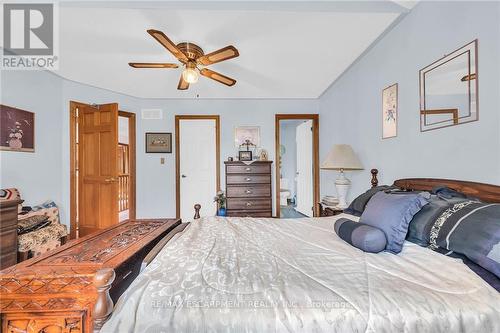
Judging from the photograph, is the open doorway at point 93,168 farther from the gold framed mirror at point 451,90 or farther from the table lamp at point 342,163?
the gold framed mirror at point 451,90

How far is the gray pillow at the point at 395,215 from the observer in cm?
111

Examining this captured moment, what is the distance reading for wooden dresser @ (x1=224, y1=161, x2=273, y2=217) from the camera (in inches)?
142

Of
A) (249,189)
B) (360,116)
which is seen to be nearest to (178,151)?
(249,189)

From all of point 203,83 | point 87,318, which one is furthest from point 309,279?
point 203,83

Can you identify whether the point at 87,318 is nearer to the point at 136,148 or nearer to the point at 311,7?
the point at 311,7

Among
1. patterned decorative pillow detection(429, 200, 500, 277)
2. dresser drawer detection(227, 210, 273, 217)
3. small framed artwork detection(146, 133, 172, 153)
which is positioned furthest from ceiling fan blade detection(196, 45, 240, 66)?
dresser drawer detection(227, 210, 273, 217)

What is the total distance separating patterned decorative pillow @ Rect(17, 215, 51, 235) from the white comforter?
220 cm

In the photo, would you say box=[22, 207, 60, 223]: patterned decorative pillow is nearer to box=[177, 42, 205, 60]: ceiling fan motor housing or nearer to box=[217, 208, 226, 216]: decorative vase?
box=[217, 208, 226, 216]: decorative vase

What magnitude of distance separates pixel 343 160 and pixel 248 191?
5.63 feet

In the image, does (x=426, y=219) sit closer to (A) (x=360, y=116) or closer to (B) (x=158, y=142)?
(A) (x=360, y=116)

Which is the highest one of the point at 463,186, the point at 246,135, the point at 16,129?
the point at 246,135

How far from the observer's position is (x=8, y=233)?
185 cm

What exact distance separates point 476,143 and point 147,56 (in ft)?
10.0

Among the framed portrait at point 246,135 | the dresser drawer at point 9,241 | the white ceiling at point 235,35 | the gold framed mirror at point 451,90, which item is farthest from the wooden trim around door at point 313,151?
the dresser drawer at point 9,241
